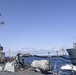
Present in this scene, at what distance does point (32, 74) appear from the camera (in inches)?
1204

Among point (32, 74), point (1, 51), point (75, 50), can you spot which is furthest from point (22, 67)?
point (75, 50)

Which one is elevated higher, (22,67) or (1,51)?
(1,51)

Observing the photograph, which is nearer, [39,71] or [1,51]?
Result: [39,71]

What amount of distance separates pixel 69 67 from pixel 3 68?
21.7 metres

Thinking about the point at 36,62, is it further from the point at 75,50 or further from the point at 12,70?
the point at 75,50

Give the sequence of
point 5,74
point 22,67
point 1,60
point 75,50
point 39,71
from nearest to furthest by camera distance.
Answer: point 5,74 < point 39,71 < point 22,67 < point 1,60 < point 75,50

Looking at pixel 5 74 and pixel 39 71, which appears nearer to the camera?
pixel 5 74

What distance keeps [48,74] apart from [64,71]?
23.8m

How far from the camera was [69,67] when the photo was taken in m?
51.7

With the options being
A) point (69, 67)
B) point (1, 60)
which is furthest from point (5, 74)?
point (69, 67)

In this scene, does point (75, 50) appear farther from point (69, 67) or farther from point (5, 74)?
point (5, 74)

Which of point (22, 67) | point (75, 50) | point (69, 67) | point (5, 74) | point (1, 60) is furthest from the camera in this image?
point (75, 50)

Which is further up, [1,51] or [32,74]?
[1,51]

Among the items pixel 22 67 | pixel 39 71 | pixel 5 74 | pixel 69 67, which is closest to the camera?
pixel 5 74
